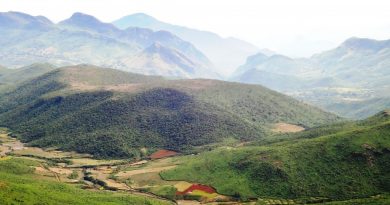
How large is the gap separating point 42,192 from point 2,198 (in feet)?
75.0

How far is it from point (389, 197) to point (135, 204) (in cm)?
10692

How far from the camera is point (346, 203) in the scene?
644 ft

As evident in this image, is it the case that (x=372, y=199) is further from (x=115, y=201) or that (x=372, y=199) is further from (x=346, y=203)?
(x=115, y=201)

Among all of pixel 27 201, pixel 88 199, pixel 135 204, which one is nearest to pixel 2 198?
pixel 27 201

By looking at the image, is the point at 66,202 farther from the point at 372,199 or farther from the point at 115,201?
the point at 372,199

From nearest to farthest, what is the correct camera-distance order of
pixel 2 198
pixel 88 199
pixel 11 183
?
pixel 2 198 < pixel 11 183 < pixel 88 199

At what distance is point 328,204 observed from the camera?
→ 7869 inches

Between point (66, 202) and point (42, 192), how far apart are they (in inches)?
471

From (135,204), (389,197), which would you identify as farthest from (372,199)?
(135,204)

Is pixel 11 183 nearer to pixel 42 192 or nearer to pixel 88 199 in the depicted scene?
pixel 42 192

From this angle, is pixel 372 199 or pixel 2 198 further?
pixel 372 199

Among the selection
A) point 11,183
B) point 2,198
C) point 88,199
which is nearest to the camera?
point 2,198

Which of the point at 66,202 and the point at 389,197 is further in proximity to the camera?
the point at 389,197

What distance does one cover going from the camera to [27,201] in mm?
171875
